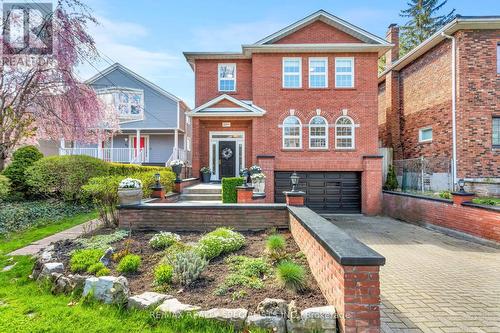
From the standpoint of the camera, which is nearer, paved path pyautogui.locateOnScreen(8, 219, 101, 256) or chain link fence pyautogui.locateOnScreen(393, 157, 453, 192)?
paved path pyautogui.locateOnScreen(8, 219, 101, 256)

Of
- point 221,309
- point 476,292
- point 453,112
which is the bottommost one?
point 476,292

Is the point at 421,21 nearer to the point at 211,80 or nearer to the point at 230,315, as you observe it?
the point at 211,80

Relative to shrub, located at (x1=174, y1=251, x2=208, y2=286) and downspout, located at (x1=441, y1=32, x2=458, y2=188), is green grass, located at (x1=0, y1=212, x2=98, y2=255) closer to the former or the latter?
shrub, located at (x1=174, y1=251, x2=208, y2=286)

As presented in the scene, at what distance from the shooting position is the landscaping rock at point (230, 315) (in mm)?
2988

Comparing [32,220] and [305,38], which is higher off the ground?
[305,38]

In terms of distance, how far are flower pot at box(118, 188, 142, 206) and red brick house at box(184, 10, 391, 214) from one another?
24.2 ft

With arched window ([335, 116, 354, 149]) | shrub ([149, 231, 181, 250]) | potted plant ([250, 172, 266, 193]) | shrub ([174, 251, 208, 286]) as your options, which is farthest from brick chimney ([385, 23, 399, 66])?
shrub ([174, 251, 208, 286])

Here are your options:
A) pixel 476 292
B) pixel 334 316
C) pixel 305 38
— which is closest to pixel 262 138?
pixel 305 38

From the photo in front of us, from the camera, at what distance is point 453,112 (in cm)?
1186

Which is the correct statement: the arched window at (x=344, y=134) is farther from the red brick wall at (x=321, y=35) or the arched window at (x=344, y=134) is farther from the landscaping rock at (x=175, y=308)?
the landscaping rock at (x=175, y=308)

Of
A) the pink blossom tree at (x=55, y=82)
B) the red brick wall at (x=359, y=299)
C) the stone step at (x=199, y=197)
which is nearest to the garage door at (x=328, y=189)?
the stone step at (x=199, y=197)

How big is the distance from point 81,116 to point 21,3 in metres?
3.53

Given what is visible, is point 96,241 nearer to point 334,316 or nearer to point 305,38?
point 334,316

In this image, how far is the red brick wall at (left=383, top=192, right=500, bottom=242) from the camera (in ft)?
25.2
